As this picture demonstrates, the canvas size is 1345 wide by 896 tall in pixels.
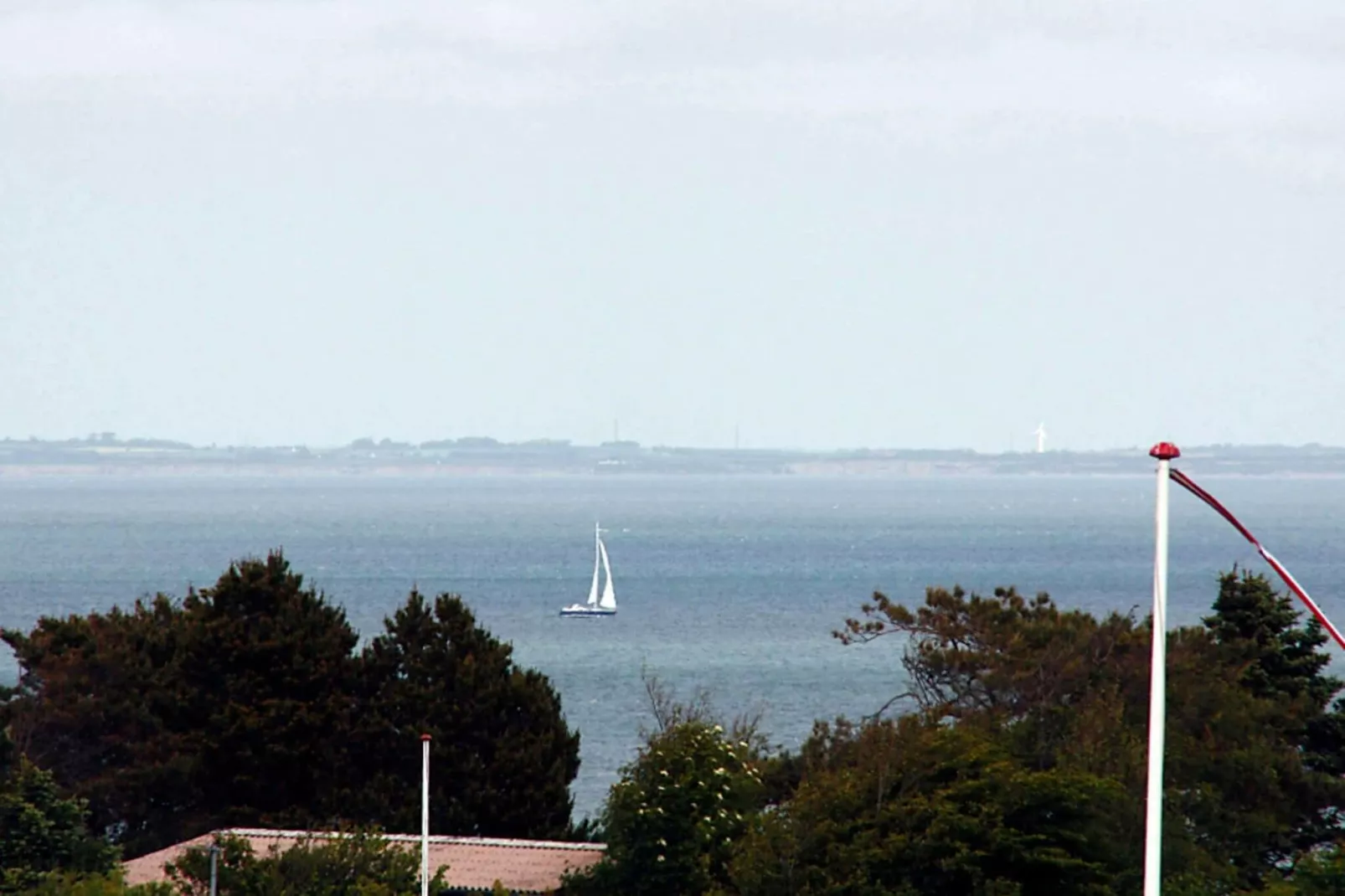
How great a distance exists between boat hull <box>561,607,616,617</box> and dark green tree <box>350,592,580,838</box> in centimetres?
7525

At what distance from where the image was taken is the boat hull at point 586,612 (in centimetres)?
11169

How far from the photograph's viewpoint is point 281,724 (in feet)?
112

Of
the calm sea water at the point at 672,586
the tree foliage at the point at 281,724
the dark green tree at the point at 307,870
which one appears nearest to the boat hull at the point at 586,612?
the calm sea water at the point at 672,586

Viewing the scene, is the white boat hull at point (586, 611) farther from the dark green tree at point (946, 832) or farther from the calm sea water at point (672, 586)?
the dark green tree at point (946, 832)

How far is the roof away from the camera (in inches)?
1054

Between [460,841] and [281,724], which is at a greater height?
[281,724]

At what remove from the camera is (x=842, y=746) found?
2992 centimetres

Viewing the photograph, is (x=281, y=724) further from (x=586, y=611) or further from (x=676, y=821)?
(x=586, y=611)

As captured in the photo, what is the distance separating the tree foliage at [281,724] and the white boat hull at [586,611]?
75.5 metres

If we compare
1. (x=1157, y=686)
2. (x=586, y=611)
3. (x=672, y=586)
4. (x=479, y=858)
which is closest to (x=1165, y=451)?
(x=1157, y=686)

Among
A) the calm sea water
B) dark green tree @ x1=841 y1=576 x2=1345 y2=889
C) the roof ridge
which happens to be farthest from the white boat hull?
the roof ridge

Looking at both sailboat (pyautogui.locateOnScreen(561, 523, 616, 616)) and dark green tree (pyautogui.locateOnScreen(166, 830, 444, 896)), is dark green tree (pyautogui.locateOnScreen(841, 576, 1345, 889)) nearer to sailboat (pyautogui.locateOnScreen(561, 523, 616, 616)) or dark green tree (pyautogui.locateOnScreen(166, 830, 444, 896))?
dark green tree (pyautogui.locateOnScreen(166, 830, 444, 896))

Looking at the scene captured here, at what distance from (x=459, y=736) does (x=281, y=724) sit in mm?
3323

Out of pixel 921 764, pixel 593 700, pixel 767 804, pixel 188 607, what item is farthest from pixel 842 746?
pixel 593 700
